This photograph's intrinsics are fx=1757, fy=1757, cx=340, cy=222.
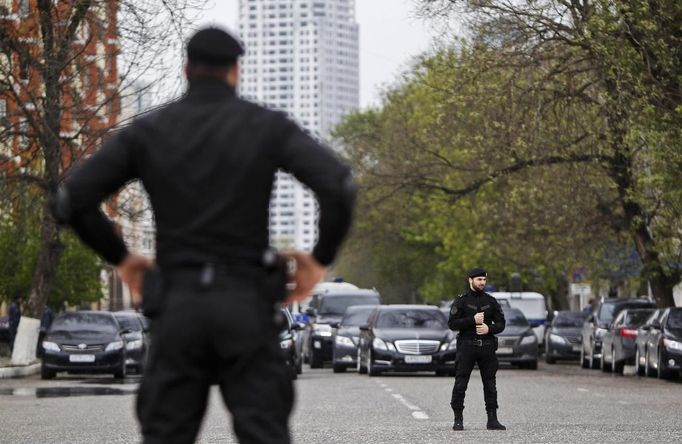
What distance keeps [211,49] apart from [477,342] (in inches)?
461

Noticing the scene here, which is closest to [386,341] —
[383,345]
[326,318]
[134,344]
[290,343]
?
[383,345]

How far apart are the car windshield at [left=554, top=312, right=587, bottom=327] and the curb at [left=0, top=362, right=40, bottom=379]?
1734 cm

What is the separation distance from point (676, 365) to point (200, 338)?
28.8m

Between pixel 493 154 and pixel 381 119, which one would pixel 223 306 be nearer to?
pixel 493 154

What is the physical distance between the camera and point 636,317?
4028 centimetres

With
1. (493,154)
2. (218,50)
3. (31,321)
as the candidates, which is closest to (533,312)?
(493,154)

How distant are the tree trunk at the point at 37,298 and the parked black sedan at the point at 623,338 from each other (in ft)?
42.3

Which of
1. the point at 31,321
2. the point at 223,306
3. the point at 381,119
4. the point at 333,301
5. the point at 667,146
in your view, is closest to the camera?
the point at 223,306

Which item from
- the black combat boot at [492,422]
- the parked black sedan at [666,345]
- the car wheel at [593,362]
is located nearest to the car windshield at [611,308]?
the car wheel at [593,362]

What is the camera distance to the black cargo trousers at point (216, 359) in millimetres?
5691

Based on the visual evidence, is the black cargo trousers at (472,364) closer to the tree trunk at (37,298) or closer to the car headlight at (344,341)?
the car headlight at (344,341)

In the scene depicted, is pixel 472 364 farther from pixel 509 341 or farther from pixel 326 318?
pixel 326 318

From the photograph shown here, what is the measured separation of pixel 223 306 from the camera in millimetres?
5688

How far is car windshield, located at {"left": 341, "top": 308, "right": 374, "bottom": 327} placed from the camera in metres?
39.8
